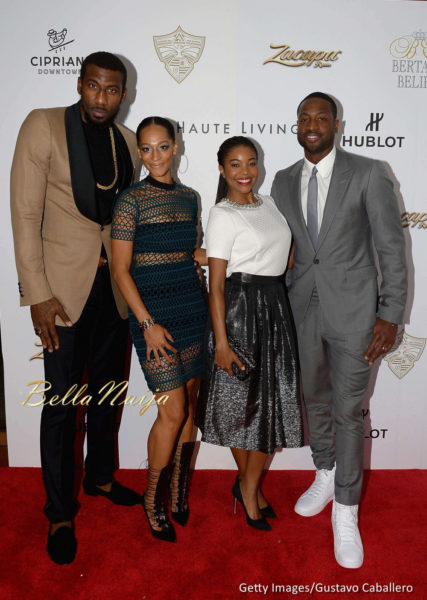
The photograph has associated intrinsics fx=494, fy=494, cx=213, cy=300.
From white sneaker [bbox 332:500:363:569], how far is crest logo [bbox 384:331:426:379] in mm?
1043

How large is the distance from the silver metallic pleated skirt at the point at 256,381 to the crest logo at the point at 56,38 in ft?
5.75

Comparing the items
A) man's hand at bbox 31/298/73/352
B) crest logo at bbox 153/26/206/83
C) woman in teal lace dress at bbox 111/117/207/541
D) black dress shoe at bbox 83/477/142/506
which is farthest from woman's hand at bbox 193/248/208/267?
black dress shoe at bbox 83/477/142/506

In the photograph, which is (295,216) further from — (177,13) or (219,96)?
(177,13)

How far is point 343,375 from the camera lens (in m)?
2.46

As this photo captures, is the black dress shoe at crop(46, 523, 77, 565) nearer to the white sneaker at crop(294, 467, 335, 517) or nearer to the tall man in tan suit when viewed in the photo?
the tall man in tan suit

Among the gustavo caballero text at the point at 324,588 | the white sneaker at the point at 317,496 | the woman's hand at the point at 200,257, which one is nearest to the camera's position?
the gustavo caballero text at the point at 324,588

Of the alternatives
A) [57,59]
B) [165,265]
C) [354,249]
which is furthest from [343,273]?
[57,59]

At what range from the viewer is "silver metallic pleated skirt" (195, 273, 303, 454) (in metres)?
2.37

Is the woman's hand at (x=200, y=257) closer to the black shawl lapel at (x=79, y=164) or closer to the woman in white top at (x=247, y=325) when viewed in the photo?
the woman in white top at (x=247, y=325)

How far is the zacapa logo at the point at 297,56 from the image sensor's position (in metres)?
2.90

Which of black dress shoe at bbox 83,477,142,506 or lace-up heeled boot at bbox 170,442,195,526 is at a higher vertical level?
lace-up heeled boot at bbox 170,442,195,526

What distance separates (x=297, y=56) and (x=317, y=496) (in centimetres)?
256

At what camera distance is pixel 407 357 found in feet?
10.5

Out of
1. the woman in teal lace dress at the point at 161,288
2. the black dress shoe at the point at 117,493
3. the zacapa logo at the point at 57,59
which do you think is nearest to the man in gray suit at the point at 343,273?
the woman in teal lace dress at the point at 161,288
